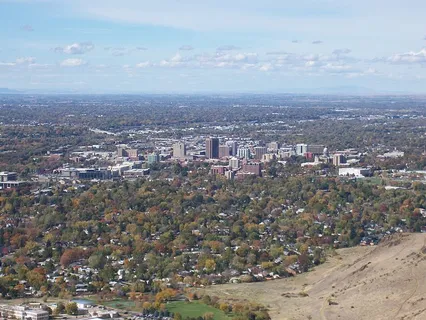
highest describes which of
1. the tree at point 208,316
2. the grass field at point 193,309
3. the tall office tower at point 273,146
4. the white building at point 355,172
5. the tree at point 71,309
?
the tree at point 71,309

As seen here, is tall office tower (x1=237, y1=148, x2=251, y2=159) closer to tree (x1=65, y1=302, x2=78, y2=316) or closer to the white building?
the white building

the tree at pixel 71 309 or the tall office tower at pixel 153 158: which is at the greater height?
the tree at pixel 71 309

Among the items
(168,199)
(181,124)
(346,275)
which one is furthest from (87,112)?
(346,275)

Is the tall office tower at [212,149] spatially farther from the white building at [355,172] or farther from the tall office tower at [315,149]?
the white building at [355,172]

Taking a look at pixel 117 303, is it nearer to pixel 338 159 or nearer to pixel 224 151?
pixel 338 159

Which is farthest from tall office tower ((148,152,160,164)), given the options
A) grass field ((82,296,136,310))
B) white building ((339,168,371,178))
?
grass field ((82,296,136,310))

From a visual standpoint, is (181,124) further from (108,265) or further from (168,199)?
(108,265)

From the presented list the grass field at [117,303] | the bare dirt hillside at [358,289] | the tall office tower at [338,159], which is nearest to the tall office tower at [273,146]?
the tall office tower at [338,159]
